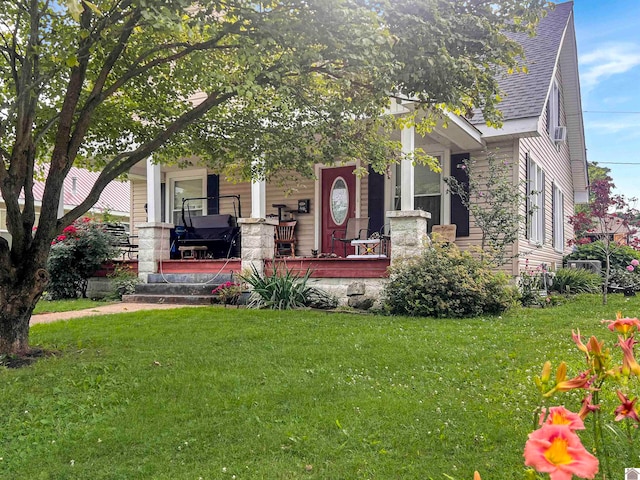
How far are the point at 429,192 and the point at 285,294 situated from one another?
4073 mm

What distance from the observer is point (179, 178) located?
12609 mm

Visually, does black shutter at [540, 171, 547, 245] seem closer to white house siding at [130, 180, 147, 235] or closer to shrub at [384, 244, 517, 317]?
shrub at [384, 244, 517, 317]

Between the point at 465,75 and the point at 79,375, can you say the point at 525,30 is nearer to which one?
the point at 465,75

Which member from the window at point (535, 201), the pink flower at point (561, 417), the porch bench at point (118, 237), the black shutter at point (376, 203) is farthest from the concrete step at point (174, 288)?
the pink flower at point (561, 417)

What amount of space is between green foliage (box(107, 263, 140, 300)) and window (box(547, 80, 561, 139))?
10.4 meters

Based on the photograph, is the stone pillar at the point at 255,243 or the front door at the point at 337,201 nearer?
the stone pillar at the point at 255,243

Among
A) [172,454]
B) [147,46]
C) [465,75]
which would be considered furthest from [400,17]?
[172,454]

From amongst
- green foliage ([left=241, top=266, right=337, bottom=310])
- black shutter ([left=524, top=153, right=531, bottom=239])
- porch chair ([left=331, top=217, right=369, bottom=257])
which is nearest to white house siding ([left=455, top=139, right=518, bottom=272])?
black shutter ([left=524, top=153, right=531, bottom=239])

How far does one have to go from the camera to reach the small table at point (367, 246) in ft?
28.8

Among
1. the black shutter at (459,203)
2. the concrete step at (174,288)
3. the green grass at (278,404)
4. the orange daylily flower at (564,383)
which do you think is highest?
the black shutter at (459,203)

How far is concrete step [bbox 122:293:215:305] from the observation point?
8.19 meters

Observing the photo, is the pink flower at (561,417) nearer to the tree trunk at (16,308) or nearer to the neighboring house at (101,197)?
the tree trunk at (16,308)

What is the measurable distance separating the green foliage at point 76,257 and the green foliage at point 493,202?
702 centimetres

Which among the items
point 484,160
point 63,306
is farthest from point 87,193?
point 484,160
